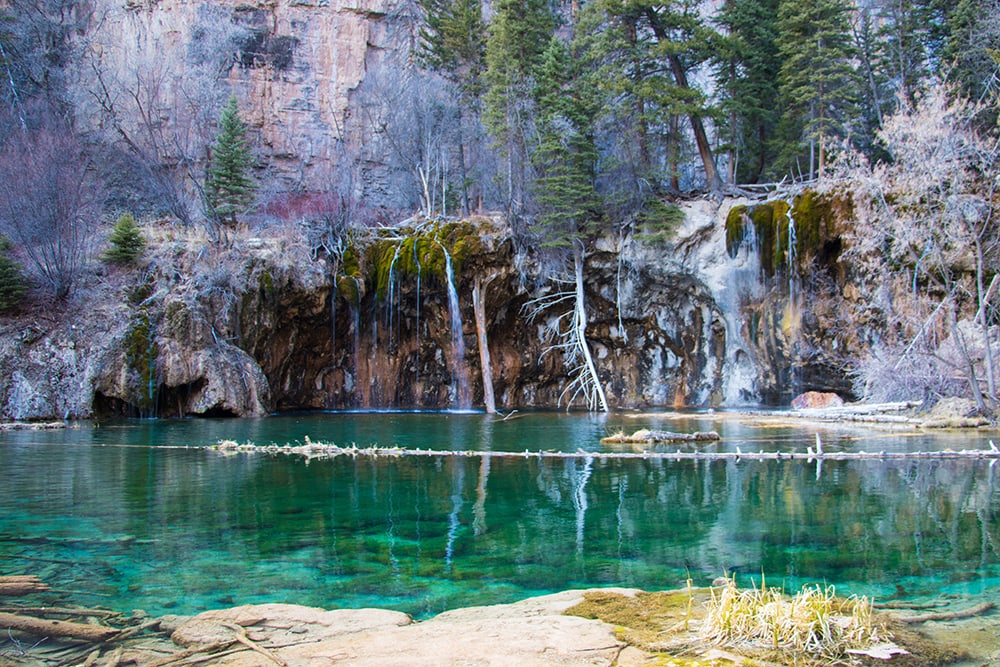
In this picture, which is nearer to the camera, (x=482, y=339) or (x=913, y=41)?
(x=482, y=339)

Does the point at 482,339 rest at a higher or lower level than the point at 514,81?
lower

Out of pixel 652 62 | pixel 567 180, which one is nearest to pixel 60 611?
pixel 567 180

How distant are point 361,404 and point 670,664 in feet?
87.8

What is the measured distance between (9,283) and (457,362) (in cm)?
1542

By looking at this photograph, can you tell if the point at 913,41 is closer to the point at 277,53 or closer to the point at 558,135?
the point at 558,135

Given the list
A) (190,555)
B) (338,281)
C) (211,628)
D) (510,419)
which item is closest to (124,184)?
(338,281)

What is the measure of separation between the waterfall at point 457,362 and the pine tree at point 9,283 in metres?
14.0

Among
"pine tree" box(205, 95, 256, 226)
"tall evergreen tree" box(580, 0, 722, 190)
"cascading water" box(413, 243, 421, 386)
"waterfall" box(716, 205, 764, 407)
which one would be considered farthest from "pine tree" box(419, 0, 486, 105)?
"waterfall" box(716, 205, 764, 407)

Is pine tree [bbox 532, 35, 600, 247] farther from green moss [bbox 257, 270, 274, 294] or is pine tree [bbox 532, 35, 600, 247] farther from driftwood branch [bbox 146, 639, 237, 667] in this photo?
driftwood branch [bbox 146, 639, 237, 667]

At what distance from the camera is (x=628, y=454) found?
12.6 meters

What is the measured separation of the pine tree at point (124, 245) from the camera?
24562 millimetres

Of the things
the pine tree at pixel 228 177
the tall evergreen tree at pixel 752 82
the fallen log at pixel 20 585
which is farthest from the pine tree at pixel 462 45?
the fallen log at pixel 20 585

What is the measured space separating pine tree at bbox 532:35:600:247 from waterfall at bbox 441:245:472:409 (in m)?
4.35

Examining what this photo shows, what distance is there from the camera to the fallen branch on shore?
1157 cm
